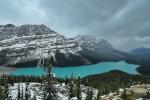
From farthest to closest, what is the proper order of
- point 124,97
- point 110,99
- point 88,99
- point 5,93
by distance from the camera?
1. point 110,99
2. point 88,99
3. point 124,97
4. point 5,93

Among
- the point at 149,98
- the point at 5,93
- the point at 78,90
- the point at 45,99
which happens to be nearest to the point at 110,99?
the point at 149,98

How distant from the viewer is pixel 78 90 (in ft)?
343

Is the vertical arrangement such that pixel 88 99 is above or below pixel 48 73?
below

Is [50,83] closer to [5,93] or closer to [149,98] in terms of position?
[5,93]

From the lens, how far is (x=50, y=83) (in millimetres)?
52406

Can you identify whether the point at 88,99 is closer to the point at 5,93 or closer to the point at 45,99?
the point at 5,93

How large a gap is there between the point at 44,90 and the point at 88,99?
80.3 m

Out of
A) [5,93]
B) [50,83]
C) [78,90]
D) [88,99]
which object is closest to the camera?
[50,83]

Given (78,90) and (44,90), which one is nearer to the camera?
(44,90)

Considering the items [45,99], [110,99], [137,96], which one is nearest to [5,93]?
[45,99]

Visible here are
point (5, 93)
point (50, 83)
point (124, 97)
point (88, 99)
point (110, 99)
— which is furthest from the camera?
point (110, 99)

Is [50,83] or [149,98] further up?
[50,83]

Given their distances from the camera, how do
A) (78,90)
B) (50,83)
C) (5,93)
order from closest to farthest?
(50,83) → (5,93) → (78,90)

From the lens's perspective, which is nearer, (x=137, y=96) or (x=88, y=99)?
(x=88, y=99)
